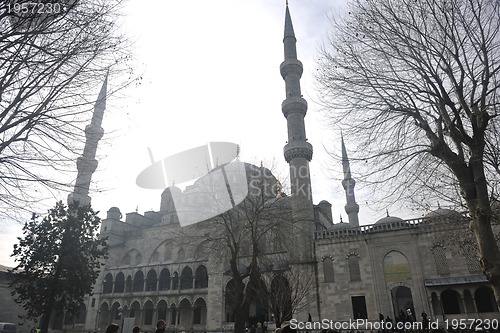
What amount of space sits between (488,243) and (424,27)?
515 centimetres

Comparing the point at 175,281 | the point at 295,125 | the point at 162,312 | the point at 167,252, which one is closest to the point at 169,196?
the point at 167,252

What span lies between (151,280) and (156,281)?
2.42 feet

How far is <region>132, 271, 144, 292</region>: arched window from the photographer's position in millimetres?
32344

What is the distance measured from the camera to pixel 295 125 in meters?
28.7

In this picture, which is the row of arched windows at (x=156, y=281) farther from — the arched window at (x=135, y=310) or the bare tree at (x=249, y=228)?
the bare tree at (x=249, y=228)

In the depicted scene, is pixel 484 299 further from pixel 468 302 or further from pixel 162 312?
pixel 162 312

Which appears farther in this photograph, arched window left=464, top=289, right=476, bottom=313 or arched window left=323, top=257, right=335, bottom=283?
arched window left=323, top=257, right=335, bottom=283

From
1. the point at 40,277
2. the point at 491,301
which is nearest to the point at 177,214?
the point at 40,277

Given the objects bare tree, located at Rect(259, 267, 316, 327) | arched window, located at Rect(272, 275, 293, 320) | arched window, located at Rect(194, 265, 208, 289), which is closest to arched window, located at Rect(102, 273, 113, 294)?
arched window, located at Rect(194, 265, 208, 289)

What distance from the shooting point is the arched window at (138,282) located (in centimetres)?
3234

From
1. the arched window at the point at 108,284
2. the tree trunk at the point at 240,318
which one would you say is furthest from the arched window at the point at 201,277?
the tree trunk at the point at 240,318

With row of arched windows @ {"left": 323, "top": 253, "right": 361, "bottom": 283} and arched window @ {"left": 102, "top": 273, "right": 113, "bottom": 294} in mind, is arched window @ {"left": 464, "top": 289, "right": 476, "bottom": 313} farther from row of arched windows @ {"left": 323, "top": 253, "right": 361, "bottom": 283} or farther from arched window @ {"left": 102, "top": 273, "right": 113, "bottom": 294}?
arched window @ {"left": 102, "top": 273, "right": 113, "bottom": 294}

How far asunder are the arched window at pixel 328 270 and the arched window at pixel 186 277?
41.9ft

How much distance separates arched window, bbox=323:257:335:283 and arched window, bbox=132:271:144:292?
59.4ft
